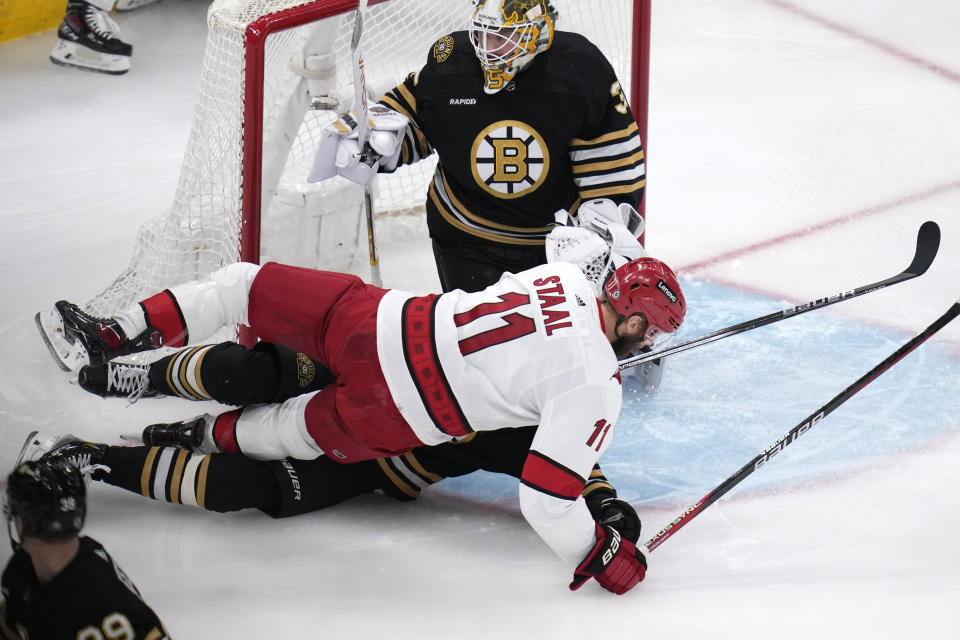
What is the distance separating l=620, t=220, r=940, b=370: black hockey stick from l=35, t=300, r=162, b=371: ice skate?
Result: 37.7 inches

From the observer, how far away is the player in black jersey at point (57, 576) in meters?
1.64

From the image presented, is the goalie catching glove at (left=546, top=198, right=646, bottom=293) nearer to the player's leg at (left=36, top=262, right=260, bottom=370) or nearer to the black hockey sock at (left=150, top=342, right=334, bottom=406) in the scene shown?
the black hockey sock at (left=150, top=342, right=334, bottom=406)

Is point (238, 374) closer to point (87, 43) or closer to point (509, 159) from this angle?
point (509, 159)

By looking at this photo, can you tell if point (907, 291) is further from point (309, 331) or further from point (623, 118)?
point (309, 331)

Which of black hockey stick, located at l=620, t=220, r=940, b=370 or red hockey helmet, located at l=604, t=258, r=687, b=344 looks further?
black hockey stick, located at l=620, t=220, r=940, b=370

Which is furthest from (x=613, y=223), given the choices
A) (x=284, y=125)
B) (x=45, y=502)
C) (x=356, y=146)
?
(x=45, y=502)

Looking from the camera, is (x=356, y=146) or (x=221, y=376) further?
(x=356, y=146)

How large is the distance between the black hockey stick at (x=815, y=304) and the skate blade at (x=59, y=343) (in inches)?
42.4

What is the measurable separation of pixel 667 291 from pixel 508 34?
27.6 inches

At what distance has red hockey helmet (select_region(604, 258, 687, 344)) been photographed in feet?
7.07

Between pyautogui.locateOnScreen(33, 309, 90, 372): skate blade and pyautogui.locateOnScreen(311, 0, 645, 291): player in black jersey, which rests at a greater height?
pyautogui.locateOnScreen(311, 0, 645, 291): player in black jersey

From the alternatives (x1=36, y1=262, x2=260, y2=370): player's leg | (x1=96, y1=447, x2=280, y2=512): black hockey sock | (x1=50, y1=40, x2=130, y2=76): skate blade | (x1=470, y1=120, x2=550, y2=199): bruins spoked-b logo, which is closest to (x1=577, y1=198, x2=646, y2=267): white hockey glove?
(x1=470, y1=120, x2=550, y2=199): bruins spoked-b logo

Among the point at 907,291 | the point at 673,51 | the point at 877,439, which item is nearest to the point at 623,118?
the point at 877,439

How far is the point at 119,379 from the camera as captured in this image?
2564 mm
